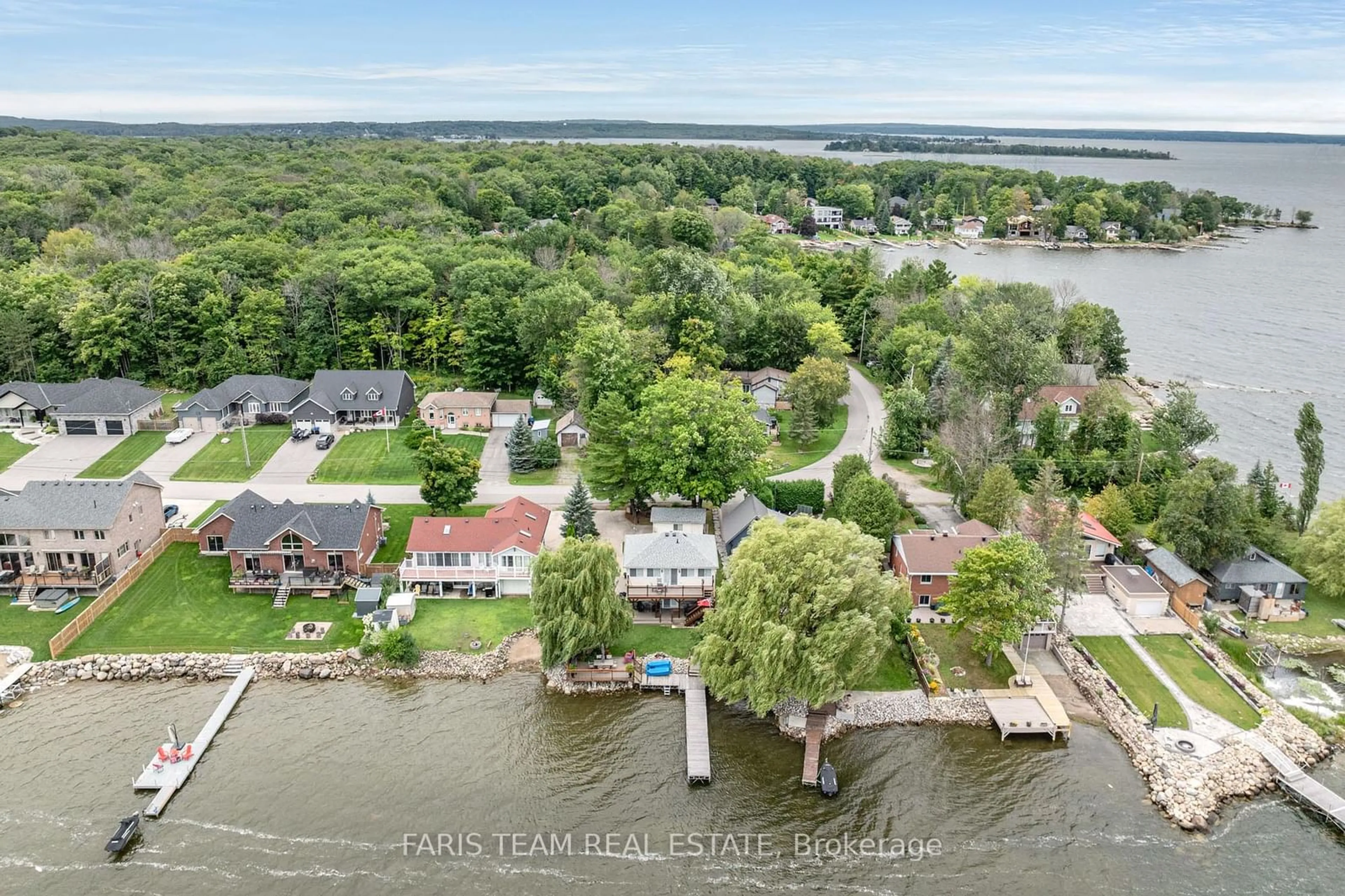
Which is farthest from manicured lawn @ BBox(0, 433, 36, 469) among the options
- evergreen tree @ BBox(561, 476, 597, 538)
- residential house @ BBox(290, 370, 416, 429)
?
evergreen tree @ BBox(561, 476, 597, 538)

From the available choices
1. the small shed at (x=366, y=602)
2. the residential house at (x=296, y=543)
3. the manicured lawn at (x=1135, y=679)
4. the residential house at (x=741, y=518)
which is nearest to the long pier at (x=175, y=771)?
the small shed at (x=366, y=602)

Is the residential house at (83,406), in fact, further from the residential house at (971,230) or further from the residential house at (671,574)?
the residential house at (971,230)

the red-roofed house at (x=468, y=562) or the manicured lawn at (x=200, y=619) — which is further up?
the red-roofed house at (x=468, y=562)

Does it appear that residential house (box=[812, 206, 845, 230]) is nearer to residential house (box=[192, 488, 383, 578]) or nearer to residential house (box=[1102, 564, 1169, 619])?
residential house (box=[1102, 564, 1169, 619])

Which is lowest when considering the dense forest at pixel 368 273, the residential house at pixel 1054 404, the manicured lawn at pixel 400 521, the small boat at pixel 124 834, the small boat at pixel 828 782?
the small boat at pixel 124 834

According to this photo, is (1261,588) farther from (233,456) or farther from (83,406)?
(83,406)

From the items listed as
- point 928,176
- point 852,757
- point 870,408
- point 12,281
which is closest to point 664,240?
point 870,408
